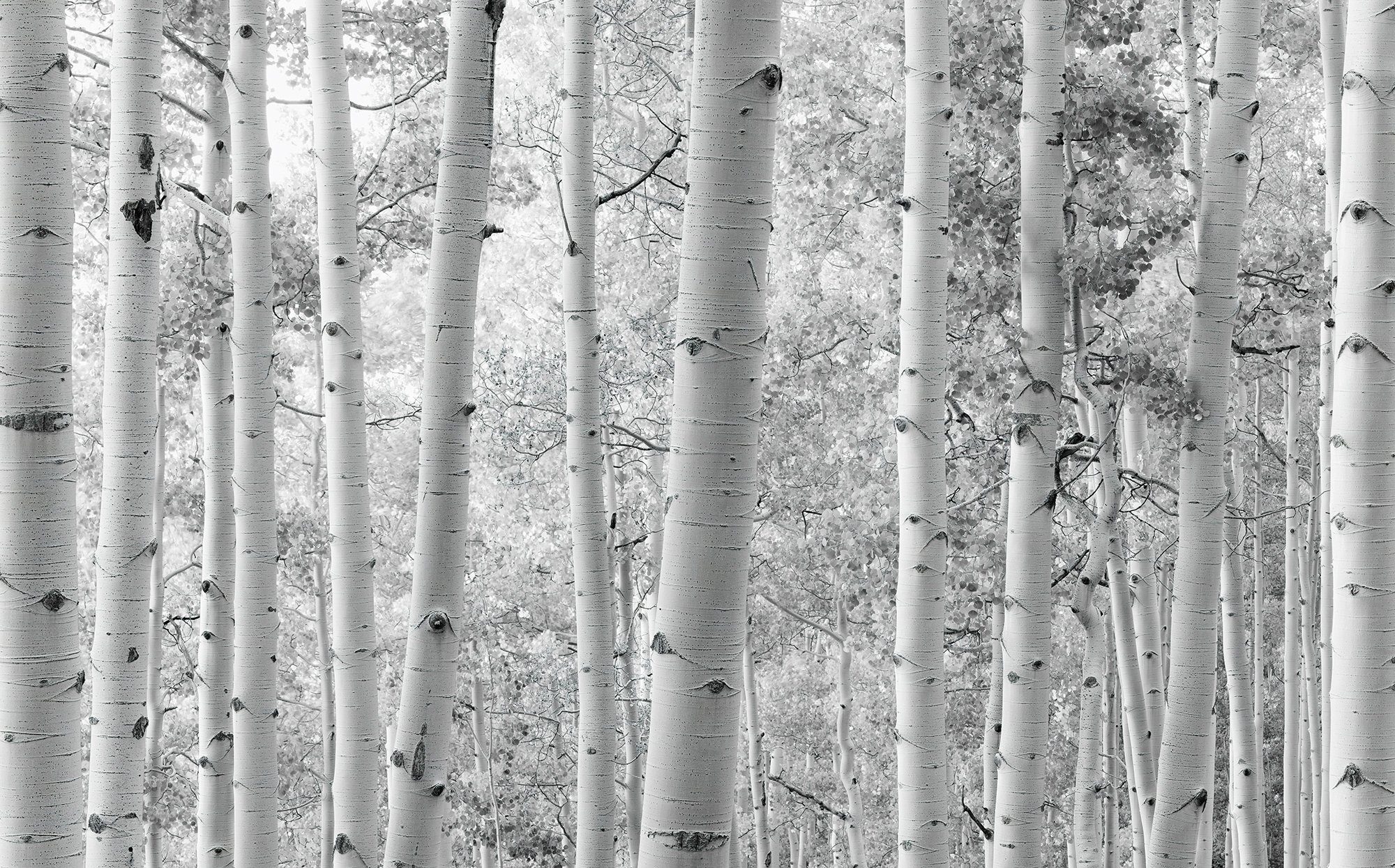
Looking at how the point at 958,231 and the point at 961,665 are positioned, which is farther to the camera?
the point at 961,665

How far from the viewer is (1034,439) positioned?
174 inches

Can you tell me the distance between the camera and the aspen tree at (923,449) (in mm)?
4426

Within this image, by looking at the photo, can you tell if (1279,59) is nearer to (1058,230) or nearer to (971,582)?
(971,582)

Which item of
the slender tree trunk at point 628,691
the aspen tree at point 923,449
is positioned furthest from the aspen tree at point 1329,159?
the slender tree trunk at point 628,691

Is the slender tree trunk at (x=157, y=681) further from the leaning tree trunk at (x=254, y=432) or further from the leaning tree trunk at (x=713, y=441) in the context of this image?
the leaning tree trunk at (x=713, y=441)

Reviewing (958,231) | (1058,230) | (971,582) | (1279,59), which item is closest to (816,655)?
(971,582)

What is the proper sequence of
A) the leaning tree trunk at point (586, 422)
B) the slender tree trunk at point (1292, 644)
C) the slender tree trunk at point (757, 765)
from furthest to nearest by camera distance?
the slender tree trunk at point (757, 765) → the slender tree trunk at point (1292, 644) → the leaning tree trunk at point (586, 422)

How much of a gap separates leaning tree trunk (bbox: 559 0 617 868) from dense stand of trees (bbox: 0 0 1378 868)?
23mm

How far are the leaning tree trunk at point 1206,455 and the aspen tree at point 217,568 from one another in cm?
409

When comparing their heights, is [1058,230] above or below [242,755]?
above

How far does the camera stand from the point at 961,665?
53.3 ft

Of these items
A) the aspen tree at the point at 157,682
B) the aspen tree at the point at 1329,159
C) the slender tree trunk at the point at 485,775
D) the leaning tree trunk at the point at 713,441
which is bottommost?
the slender tree trunk at the point at 485,775

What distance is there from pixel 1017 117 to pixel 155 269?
14.7 ft

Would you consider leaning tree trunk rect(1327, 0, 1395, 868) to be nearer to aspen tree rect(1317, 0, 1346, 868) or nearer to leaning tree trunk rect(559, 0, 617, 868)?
leaning tree trunk rect(559, 0, 617, 868)
